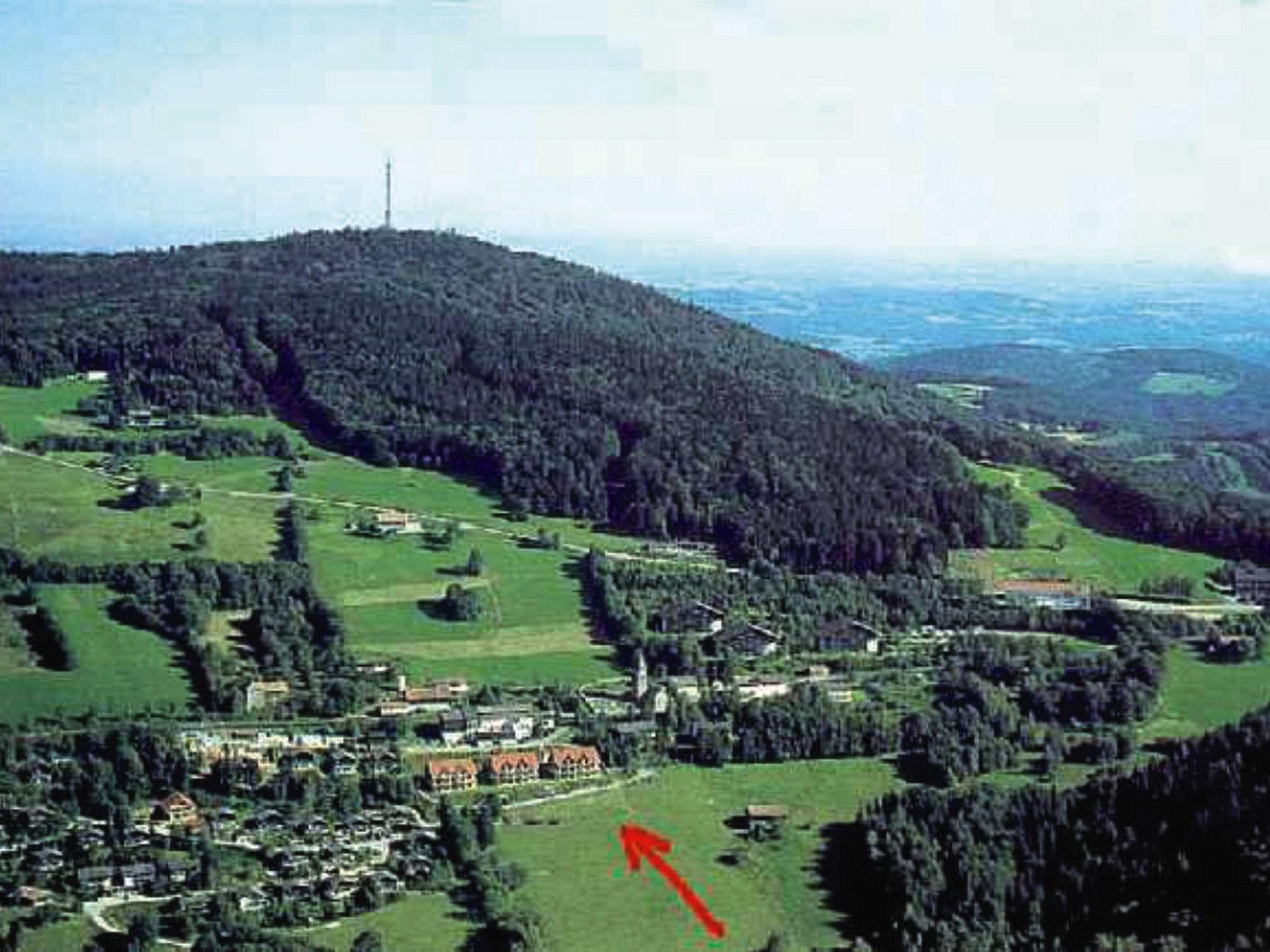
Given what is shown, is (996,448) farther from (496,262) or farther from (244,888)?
(244,888)

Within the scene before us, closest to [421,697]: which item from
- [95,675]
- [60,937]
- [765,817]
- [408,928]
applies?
[95,675]

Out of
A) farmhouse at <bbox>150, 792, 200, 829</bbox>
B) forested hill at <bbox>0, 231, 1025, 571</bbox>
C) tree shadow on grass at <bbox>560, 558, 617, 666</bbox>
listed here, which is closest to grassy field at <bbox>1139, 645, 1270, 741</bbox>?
forested hill at <bbox>0, 231, 1025, 571</bbox>

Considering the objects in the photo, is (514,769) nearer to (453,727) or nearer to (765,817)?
(453,727)

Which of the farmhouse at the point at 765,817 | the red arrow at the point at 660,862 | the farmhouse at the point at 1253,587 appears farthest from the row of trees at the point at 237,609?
the farmhouse at the point at 1253,587

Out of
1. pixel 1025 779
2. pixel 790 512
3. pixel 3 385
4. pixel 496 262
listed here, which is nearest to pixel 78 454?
pixel 3 385

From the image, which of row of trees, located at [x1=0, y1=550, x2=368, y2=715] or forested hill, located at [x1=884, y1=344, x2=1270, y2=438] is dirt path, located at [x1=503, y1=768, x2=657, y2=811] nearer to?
row of trees, located at [x1=0, y1=550, x2=368, y2=715]

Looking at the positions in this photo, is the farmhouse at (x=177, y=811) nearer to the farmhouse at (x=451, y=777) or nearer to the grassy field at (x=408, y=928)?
the farmhouse at (x=451, y=777)

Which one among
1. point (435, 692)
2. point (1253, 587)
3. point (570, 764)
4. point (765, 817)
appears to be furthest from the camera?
point (1253, 587)
